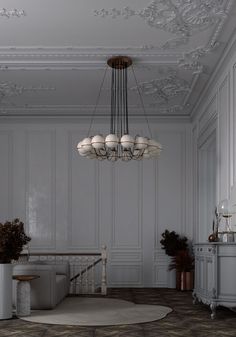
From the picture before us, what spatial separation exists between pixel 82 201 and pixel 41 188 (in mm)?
951

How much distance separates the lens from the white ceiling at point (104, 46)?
674 centimetres

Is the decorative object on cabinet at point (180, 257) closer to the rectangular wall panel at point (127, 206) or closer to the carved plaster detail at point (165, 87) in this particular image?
the rectangular wall panel at point (127, 206)

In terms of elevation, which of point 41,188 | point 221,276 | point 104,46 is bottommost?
point 221,276

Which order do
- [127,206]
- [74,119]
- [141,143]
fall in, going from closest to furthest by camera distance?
1. [141,143]
2. [127,206]
3. [74,119]

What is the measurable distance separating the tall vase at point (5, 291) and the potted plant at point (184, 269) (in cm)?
494

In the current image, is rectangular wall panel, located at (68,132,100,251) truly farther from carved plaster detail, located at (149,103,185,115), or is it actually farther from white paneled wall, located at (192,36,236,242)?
white paneled wall, located at (192,36,236,242)

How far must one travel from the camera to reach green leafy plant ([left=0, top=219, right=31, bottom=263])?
23.6ft

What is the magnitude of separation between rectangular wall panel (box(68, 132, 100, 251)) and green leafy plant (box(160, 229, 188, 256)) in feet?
4.92

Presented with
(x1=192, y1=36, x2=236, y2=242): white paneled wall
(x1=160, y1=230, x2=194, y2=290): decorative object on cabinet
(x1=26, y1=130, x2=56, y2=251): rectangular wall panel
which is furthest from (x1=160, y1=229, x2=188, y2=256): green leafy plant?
(x1=26, y1=130, x2=56, y2=251): rectangular wall panel

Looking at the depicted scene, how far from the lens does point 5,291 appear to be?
23.4 feet

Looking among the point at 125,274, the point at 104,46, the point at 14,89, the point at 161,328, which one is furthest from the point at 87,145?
the point at 125,274

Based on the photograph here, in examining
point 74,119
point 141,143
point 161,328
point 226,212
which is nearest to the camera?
point 161,328

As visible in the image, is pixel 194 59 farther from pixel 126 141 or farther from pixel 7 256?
pixel 7 256

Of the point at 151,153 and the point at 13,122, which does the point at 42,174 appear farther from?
the point at 151,153
